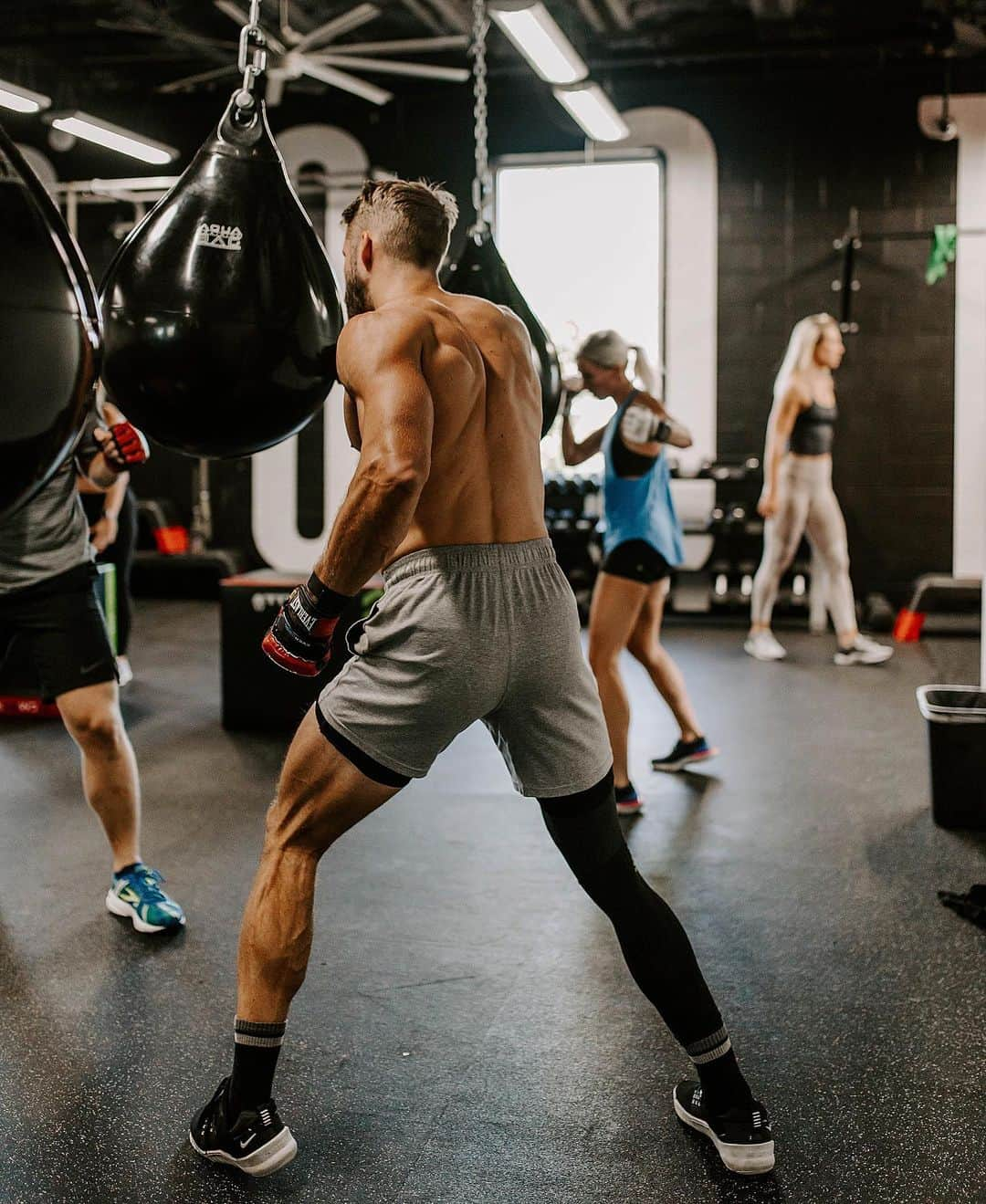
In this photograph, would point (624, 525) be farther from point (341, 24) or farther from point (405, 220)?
point (341, 24)

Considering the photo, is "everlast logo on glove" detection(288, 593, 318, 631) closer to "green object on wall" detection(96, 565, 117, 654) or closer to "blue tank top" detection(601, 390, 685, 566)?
"blue tank top" detection(601, 390, 685, 566)

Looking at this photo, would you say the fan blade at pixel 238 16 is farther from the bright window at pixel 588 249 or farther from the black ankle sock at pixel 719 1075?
the black ankle sock at pixel 719 1075

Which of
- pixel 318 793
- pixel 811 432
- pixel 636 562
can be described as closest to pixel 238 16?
pixel 811 432

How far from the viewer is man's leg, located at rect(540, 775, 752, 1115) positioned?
1.90 meters

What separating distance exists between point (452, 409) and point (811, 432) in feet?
16.7

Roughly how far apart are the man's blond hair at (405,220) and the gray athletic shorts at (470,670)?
1.54ft

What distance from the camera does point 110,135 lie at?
7605 mm

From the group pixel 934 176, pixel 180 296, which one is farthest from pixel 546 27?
pixel 180 296

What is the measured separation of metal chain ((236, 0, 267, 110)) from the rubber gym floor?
64.7 inches

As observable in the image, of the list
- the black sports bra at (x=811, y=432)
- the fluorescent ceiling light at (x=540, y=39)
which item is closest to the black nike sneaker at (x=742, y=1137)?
the fluorescent ceiling light at (x=540, y=39)

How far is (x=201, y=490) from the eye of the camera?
9125 millimetres

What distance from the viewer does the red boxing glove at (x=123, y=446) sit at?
2568 millimetres

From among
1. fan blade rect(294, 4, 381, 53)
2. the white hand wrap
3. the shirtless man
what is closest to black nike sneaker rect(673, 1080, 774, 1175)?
the shirtless man

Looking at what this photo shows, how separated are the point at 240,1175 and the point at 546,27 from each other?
5.35m
